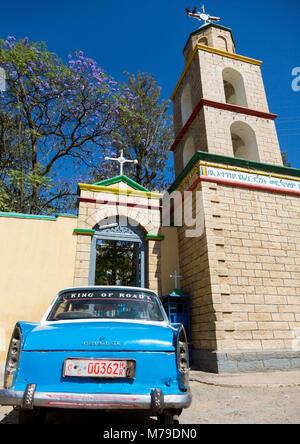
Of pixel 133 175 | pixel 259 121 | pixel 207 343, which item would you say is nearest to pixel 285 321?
pixel 207 343

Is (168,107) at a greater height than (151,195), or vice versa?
(168,107)

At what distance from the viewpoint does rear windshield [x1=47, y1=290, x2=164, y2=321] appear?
10.6ft

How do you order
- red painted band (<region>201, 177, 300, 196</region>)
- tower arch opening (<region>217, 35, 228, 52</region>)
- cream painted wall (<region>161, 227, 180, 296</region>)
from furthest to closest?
tower arch opening (<region>217, 35, 228, 52</region>)
cream painted wall (<region>161, 227, 180, 296</region>)
red painted band (<region>201, 177, 300, 196</region>)

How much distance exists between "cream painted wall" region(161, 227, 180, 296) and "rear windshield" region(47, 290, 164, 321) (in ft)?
18.7

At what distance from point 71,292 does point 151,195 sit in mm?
6910

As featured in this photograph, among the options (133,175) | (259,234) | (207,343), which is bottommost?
(207,343)

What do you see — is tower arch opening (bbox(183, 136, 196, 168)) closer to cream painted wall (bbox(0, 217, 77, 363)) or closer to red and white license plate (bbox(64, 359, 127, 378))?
cream painted wall (bbox(0, 217, 77, 363))

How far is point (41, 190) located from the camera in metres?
14.9

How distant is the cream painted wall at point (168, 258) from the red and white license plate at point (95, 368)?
266 inches

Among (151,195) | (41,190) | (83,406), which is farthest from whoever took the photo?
(41,190)

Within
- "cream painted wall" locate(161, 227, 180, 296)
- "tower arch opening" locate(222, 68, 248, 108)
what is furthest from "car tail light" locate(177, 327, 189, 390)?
"tower arch opening" locate(222, 68, 248, 108)

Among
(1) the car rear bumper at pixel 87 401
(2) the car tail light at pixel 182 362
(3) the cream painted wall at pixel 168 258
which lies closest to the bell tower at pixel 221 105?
(3) the cream painted wall at pixel 168 258

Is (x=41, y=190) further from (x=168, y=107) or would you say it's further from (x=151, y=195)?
(x=168, y=107)
